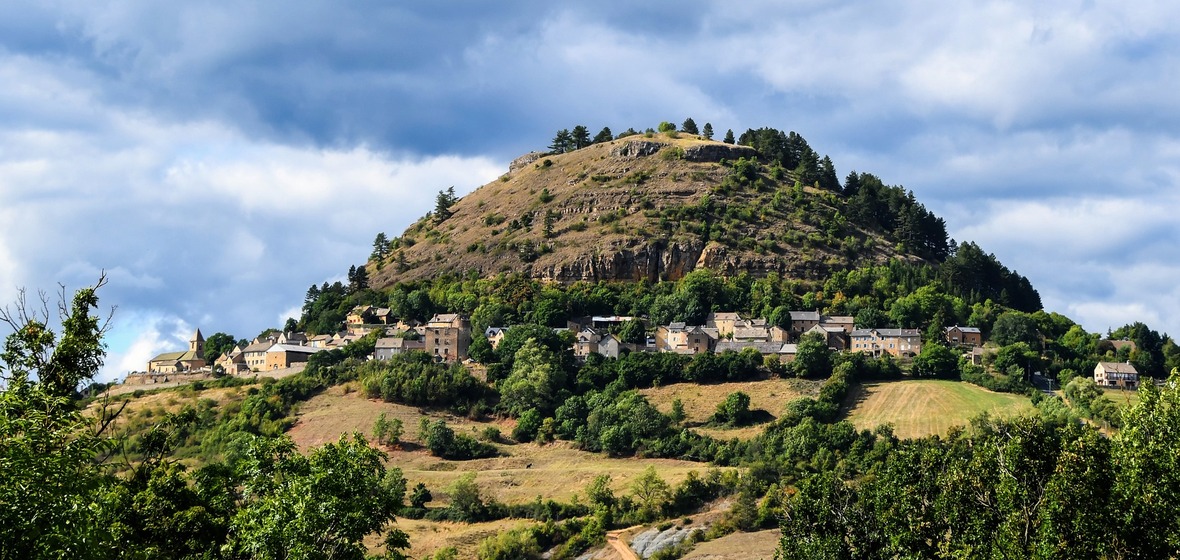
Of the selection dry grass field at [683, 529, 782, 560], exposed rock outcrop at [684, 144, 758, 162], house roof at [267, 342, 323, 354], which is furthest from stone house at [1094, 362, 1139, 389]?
house roof at [267, 342, 323, 354]

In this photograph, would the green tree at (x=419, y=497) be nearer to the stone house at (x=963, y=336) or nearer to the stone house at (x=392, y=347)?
the stone house at (x=392, y=347)

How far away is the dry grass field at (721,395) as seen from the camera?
291 feet

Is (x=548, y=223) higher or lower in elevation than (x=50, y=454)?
higher

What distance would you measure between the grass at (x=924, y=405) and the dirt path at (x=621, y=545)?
24522mm

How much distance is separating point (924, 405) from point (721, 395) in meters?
15.5

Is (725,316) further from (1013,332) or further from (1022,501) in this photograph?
(1022,501)

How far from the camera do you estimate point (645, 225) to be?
135m

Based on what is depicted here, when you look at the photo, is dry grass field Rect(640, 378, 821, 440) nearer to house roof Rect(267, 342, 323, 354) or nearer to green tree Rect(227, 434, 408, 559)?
house roof Rect(267, 342, 323, 354)

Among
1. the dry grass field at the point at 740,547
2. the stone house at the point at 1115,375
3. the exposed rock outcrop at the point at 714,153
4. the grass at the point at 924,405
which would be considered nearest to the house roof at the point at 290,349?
the grass at the point at 924,405

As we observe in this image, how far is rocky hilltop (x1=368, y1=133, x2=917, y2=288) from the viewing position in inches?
5044

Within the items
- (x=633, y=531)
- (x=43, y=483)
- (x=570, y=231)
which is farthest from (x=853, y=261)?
(x=43, y=483)

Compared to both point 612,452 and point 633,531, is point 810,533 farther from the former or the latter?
point 612,452

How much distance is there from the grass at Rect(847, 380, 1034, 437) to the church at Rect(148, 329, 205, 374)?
6320 centimetres

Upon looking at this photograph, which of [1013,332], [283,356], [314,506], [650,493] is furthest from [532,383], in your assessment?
[314,506]
